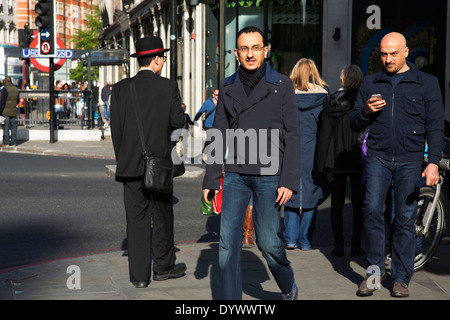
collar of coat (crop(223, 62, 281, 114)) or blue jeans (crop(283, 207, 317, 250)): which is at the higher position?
collar of coat (crop(223, 62, 281, 114))

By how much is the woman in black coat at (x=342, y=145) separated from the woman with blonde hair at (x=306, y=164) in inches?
8.1

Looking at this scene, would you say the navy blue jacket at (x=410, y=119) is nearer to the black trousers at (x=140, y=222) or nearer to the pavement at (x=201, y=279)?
the pavement at (x=201, y=279)

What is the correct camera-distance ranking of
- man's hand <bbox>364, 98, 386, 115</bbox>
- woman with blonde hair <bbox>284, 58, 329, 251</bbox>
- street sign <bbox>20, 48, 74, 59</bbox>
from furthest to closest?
street sign <bbox>20, 48, 74, 59</bbox>
woman with blonde hair <bbox>284, 58, 329, 251</bbox>
man's hand <bbox>364, 98, 386, 115</bbox>

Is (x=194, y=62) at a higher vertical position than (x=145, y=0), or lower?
lower

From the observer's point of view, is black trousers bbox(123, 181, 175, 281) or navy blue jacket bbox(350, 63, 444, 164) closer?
navy blue jacket bbox(350, 63, 444, 164)

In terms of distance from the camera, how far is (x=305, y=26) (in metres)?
22.9

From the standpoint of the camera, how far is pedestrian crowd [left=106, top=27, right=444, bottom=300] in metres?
4.92

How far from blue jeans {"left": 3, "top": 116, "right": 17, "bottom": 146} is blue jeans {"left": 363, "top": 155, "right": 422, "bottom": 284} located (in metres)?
17.5

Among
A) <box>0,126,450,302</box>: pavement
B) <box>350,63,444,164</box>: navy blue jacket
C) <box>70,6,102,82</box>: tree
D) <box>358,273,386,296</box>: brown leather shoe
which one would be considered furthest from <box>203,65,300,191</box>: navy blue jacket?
<box>70,6,102,82</box>: tree

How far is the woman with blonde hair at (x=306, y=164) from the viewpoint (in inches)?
294

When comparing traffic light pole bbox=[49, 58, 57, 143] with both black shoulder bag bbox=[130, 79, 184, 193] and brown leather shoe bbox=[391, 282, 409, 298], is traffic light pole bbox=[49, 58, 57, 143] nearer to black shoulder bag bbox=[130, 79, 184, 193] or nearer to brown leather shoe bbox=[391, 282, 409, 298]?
black shoulder bag bbox=[130, 79, 184, 193]
